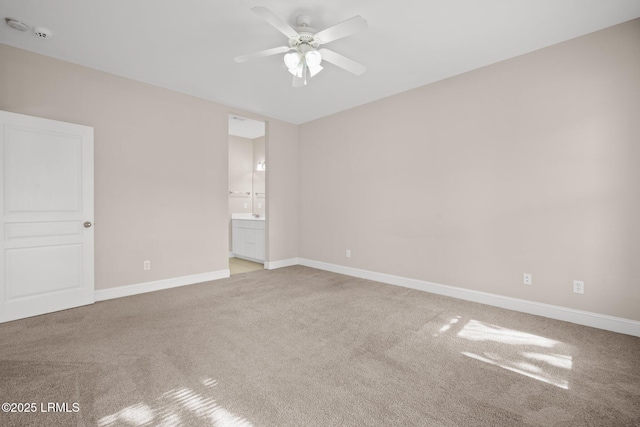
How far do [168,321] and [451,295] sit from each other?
3.27 meters

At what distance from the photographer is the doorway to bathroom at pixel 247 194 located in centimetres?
581

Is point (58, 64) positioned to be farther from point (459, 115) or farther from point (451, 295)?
point (451, 295)

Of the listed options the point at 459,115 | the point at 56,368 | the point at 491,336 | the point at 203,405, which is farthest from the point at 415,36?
the point at 56,368

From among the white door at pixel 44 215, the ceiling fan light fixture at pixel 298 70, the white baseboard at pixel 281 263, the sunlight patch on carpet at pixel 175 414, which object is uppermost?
the ceiling fan light fixture at pixel 298 70

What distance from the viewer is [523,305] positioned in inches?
125

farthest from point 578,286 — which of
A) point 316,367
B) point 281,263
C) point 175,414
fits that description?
point 281,263

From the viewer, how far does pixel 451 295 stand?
3727mm

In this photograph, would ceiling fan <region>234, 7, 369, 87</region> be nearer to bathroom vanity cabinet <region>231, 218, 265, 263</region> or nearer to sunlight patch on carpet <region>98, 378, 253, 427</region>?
sunlight patch on carpet <region>98, 378, 253, 427</region>

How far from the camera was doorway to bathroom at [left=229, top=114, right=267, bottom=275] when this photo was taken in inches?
229

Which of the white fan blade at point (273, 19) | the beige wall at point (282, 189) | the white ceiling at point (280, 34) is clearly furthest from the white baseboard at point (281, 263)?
the white fan blade at point (273, 19)

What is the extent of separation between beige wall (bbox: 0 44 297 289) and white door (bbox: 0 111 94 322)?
0.22 m

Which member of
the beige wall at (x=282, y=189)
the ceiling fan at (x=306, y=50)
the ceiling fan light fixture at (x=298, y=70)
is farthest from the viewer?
the beige wall at (x=282, y=189)

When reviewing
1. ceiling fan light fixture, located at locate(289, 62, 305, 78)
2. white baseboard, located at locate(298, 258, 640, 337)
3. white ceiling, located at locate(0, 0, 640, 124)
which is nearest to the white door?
white ceiling, located at locate(0, 0, 640, 124)

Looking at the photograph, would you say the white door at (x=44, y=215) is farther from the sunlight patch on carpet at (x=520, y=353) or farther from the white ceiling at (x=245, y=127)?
the sunlight patch on carpet at (x=520, y=353)
